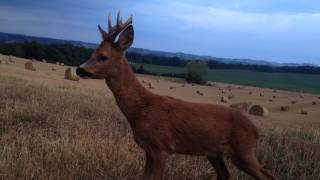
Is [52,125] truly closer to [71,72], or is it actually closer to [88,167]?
[88,167]

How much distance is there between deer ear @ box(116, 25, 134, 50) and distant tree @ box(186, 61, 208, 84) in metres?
67.0

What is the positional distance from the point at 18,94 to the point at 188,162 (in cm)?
877

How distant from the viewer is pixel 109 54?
717cm

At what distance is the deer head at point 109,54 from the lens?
7.11 meters

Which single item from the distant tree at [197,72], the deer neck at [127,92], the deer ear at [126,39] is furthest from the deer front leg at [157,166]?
the distant tree at [197,72]

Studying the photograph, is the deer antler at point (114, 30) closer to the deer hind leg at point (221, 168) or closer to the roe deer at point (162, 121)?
the roe deer at point (162, 121)

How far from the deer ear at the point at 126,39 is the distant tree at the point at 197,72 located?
67009mm

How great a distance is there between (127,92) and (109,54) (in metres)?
0.58

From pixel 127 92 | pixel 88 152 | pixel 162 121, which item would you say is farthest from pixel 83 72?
pixel 88 152

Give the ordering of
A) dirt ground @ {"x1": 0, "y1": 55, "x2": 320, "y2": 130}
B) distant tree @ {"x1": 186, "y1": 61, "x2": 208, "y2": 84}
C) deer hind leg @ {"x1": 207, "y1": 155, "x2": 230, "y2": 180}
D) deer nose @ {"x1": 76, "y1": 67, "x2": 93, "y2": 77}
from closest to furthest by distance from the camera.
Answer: deer nose @ {"x1": 76, "y1": 67, "x2": 93, "y2": 77} → deer hind leg @ {"x1": 207, "y1": 155, "x2": 230, "y2": 180} → dirt ground @ {"x1": 0, "y1": 55, "x2": 320, "y2": 130} → distant tree @ {"x1": 186, "y1": 61, "x2": 208, "y2": 84}

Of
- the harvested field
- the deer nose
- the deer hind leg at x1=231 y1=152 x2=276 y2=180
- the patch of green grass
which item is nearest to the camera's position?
the deer nose

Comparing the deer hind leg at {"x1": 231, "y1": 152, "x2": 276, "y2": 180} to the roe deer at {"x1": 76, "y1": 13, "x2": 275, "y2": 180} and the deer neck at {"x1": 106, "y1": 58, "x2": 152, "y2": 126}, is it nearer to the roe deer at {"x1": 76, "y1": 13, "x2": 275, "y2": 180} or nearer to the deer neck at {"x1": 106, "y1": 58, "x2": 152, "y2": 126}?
the roe deer at {"x1": 76, "y1": 13, "x2": 275, "y2": 180}

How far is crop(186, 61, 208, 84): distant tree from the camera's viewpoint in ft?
249

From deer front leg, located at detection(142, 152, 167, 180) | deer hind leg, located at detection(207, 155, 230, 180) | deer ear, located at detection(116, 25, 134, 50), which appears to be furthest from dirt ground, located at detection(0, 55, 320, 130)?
deer ear, located at detection(116, 25, 134, 50)
